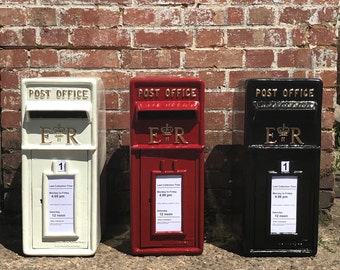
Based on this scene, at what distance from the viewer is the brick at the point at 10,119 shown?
11.2 feet

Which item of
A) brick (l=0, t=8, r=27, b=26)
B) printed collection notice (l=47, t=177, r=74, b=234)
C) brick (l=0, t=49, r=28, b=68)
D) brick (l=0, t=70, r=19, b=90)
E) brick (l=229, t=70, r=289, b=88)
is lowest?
printed collection notice (l=47, t=177, r=74, b=234)

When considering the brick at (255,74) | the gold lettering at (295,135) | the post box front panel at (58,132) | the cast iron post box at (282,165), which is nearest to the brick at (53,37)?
the post box front panel at (58,132)

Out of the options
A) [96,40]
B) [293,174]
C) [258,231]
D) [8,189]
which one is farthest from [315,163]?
[8,189]

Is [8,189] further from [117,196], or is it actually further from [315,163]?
[315,163]

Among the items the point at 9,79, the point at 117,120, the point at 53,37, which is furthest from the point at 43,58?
the point at 117,120

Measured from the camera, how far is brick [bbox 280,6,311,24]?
11.0ft

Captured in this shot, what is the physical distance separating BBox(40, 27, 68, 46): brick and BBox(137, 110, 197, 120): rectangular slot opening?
0.87 metres

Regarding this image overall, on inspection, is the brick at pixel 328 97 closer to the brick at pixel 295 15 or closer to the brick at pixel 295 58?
the brick at pixel 295 58

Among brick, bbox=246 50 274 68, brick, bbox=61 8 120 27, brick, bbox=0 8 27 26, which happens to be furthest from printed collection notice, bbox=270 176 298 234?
brick, bbox=0 8 27 26

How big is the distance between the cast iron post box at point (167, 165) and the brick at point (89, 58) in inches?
23.6

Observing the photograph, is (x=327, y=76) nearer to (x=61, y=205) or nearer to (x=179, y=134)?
(x=179, y=134)

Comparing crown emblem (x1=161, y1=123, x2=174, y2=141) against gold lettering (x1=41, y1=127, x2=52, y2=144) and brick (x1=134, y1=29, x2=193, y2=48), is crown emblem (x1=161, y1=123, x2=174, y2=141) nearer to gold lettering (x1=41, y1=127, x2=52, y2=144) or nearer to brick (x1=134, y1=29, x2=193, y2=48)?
gold lettering (x1=41, y1=127, x2=52, y2=144)

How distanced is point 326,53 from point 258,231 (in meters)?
1.22

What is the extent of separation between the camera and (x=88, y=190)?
9.67 ft
